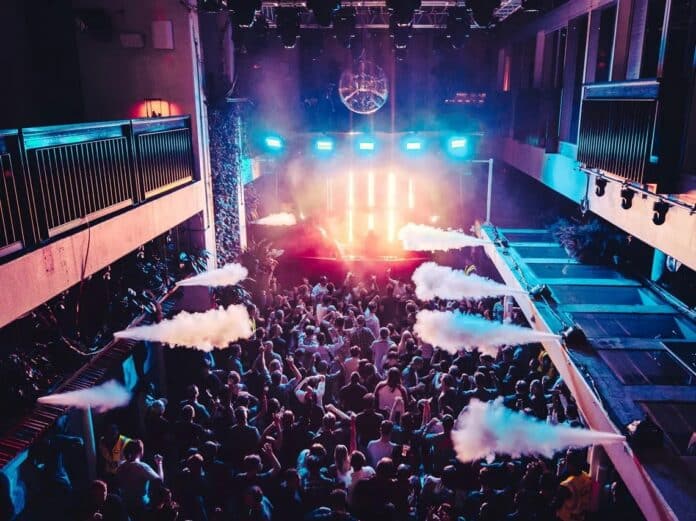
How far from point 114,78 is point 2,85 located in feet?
6.59

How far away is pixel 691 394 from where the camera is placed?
6254 mm

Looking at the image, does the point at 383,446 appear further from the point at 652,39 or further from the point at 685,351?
the point at 652,39

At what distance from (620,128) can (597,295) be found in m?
3.12

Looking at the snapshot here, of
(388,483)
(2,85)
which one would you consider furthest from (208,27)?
(388,483)

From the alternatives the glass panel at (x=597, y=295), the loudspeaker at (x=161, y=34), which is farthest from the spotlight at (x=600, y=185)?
the loudspeaker at (x=161, y=34)

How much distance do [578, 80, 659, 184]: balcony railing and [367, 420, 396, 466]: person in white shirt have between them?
171 inches

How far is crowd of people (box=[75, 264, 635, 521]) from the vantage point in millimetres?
5312

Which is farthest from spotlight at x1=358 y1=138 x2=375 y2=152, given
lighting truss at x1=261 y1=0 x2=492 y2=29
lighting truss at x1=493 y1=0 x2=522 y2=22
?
lighting truss at x1=493 y1=0 x2=522 y2=22

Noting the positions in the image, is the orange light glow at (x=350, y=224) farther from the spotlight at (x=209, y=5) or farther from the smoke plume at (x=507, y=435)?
the smoke plume at (x=507, y=435)

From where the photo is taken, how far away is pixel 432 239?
1891 cm

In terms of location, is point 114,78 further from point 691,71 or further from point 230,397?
point 691,71

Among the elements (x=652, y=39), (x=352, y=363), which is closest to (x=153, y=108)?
(x=352, y=363)

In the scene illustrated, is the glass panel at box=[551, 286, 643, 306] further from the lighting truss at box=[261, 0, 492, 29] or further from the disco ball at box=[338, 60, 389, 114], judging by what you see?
the disco ball at box=[338, 60, 389, 114]

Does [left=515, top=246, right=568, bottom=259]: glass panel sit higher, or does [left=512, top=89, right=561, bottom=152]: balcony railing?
[left=512, top=89, right=561, bottom=152]: balcony railing
